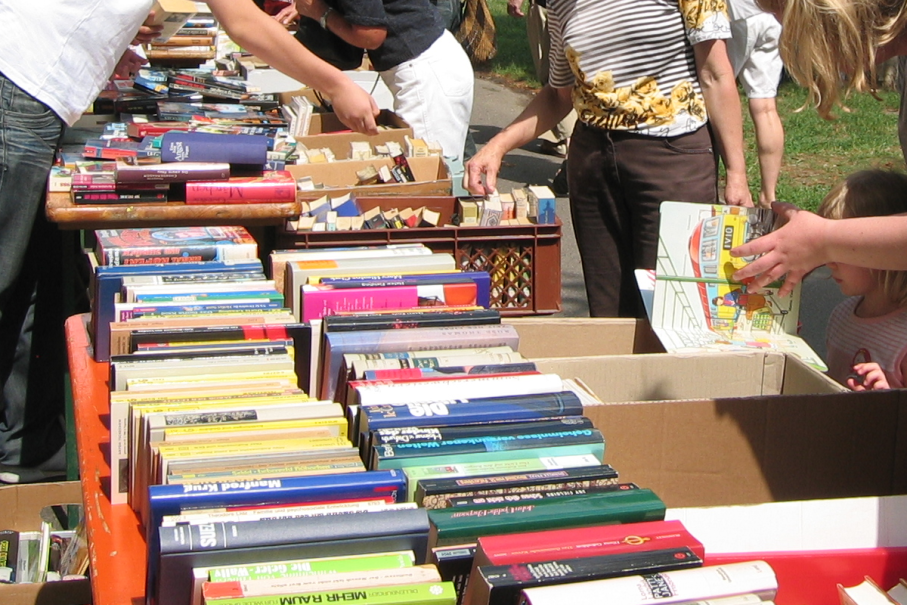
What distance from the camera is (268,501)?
4.11ft

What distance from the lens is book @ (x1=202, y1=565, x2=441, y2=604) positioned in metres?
1.06

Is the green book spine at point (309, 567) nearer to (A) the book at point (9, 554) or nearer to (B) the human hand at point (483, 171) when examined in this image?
(A) the book at point (9, 554)

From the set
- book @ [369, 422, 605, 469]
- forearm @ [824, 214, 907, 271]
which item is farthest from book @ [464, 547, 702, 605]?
forearm @ [824, 214, 907, 271]

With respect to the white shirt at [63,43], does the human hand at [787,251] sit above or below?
below

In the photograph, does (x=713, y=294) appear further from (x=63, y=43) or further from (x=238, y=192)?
(x=63, y=43)

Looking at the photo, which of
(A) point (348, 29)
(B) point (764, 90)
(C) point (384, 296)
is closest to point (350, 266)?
(C) point (384, 296)

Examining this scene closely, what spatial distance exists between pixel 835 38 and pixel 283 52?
4.79 ft

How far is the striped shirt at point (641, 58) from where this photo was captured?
2531mm

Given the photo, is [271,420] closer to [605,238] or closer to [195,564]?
[195,564]

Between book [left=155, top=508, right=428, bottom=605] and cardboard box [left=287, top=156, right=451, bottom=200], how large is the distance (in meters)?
1.64

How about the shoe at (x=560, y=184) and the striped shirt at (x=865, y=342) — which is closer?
the striped shirt at (x=865, y=342)

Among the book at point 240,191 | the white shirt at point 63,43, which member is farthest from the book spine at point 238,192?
the white shirt at point 63,43

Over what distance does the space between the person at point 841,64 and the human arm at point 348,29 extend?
212 centimetres

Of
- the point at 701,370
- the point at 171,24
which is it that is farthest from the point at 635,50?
the point at 171,24
